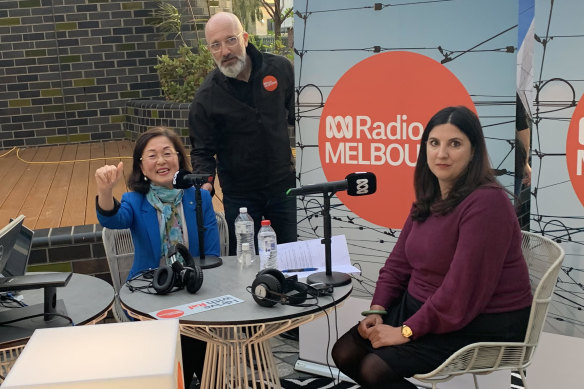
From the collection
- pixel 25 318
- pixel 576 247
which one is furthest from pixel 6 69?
pixel 576 247

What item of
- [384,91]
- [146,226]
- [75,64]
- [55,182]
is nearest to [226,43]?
[384,91]

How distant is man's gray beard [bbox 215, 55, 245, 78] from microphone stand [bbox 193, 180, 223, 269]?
892mm

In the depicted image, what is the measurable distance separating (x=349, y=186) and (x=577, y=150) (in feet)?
2.84

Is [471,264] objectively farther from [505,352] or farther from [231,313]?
[231,313]

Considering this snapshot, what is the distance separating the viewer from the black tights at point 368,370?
2.33 metres

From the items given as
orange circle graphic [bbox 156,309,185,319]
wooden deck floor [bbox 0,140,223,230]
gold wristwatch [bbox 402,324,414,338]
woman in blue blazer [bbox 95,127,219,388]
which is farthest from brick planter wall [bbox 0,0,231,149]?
gold wristwatch [bbox 402,324,414,338]

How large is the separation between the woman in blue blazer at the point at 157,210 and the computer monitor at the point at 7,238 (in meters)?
0.66

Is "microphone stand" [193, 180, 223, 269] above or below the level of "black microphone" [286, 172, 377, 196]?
below

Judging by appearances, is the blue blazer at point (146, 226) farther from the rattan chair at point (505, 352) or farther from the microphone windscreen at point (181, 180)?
the rattan chair at point (505, 352)

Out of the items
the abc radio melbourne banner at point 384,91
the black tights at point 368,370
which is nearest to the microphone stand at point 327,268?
the black tights at point 368,370

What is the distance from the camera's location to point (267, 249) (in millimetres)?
2834

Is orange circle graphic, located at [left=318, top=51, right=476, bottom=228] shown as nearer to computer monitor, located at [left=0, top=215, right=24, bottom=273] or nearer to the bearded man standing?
the bearded man standing

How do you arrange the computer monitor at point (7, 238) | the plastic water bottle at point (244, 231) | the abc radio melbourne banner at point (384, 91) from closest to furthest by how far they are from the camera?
the computer monitor at point (7, 238), the abc radio melbourne banner at point (384, 91), the plastic water bottle at point (244, 231)

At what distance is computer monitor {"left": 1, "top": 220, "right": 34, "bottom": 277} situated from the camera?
2271 mm
